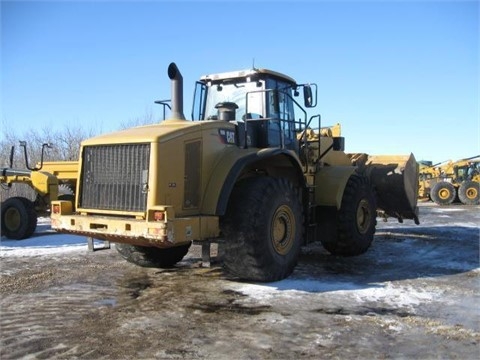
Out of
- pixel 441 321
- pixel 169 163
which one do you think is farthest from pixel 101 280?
pixel 441 321

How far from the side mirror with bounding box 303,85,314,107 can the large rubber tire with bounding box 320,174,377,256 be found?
178 cm

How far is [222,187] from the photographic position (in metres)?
6.15

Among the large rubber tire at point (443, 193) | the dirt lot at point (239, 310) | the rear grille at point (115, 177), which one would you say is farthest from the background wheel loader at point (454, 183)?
the rear grille at point (115, 177)

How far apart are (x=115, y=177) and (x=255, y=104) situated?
8.51ft

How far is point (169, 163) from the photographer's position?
19.1 ft

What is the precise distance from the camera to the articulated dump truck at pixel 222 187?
5.79 metres

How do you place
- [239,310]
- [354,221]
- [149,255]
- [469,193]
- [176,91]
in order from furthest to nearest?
[469,193]
[354,221]
[149,255]
[176,91]
[239,310]

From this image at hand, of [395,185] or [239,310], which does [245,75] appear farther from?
[395,185]

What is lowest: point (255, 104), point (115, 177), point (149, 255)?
point (149, 255)

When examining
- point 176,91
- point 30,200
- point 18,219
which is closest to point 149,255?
point 176,91

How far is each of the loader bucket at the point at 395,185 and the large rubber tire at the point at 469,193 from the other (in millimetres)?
16543

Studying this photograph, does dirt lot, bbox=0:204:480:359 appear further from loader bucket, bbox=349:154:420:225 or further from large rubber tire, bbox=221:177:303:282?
loader bucket, bbox=349:154:420:225

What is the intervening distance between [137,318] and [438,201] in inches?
934

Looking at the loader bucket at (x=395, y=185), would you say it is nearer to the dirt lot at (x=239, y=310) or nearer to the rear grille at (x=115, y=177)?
the dirt lot at (x=239, y=310)
